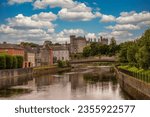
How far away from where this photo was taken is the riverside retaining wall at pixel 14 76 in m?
22.2

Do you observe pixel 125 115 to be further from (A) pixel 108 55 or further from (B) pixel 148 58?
(A) pixel 108 55

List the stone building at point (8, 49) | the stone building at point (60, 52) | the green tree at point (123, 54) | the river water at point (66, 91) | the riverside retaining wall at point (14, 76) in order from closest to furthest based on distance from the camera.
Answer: the river water at point (66, 91) → the riverside retaining wall at point (14, 76) → the green tree at point (123, 54) → the stone building at point (8, 49) → the stone building at point (60, 52)

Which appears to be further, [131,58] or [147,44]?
[131,58]

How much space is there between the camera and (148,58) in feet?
47.9

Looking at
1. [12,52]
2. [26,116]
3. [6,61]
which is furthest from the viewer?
[12,52]

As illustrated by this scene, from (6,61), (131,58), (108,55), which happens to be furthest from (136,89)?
(108,55)

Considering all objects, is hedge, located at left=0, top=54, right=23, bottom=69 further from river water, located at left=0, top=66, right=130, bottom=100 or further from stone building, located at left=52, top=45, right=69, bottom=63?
stone building, located at left=52, top=45, right=69, bottom=63

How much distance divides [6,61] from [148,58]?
14.8 m

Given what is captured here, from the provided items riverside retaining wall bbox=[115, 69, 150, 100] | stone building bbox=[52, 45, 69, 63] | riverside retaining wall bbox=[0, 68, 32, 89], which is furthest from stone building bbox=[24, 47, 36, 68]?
riverside retaining wall bbox=[115, 69, 150, 100]

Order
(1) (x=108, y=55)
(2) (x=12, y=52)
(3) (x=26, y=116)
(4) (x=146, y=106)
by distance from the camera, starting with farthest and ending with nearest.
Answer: (1) (x=108, y=55) → (2) (x=12, y=52) → (4) (x=146, y=106) → (3) (x=26, y=116)

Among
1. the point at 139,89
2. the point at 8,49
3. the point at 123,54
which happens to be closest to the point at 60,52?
the point at 8,49

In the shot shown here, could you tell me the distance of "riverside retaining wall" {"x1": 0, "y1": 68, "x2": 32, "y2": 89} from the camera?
2224 cm

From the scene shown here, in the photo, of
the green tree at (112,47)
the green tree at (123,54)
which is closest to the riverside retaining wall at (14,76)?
the green tree at (123,54)

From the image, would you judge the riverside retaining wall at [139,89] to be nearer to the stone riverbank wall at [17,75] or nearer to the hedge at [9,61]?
the stone riverbank wall at [17,75]
